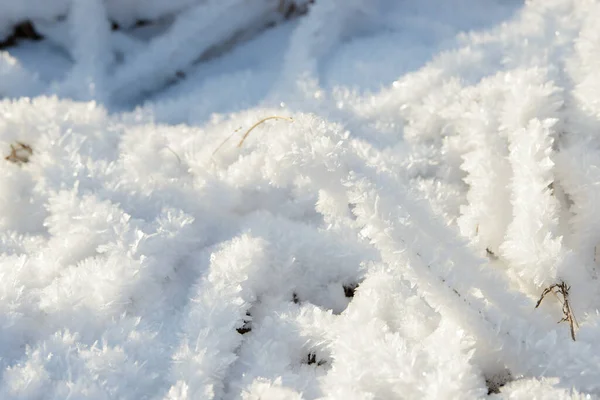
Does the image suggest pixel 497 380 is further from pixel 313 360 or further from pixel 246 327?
pixel 246 327

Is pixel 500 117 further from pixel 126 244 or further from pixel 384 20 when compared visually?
pixel 126 244

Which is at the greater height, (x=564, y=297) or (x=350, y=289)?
(x=564, y=297)

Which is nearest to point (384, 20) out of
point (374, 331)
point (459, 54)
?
point (459, 54)

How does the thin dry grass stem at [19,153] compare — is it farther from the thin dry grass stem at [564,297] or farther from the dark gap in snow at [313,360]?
the thin dry grass stem at [564,297]

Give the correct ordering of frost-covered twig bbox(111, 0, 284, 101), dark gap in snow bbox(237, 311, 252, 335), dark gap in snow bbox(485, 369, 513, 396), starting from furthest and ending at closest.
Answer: frost-covered twig bbox(111, 0, 284, 101) < dark gap in snow bbox(237, 311, 252, 335) < dark gap in snow bbox(485, 369, 513, 396)

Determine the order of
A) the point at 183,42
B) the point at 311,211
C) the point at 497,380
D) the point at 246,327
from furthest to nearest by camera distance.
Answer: the point at 183,42 → the point at 311,211 → the point at 246,327 → the point at 497,380

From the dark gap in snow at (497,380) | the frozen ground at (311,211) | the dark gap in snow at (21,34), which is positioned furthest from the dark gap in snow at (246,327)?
the dark gap in snow at (21,34)

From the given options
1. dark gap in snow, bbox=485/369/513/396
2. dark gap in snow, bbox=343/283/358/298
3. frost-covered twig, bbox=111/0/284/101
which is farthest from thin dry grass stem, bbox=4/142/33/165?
dark gap in snow, bbox=485/369/513/396

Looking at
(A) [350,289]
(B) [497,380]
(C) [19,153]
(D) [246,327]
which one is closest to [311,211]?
(A) [350,289]

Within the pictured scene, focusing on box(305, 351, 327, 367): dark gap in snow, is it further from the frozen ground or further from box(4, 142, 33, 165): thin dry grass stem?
box(4, 142, 33, 165): thin dry grass stem
